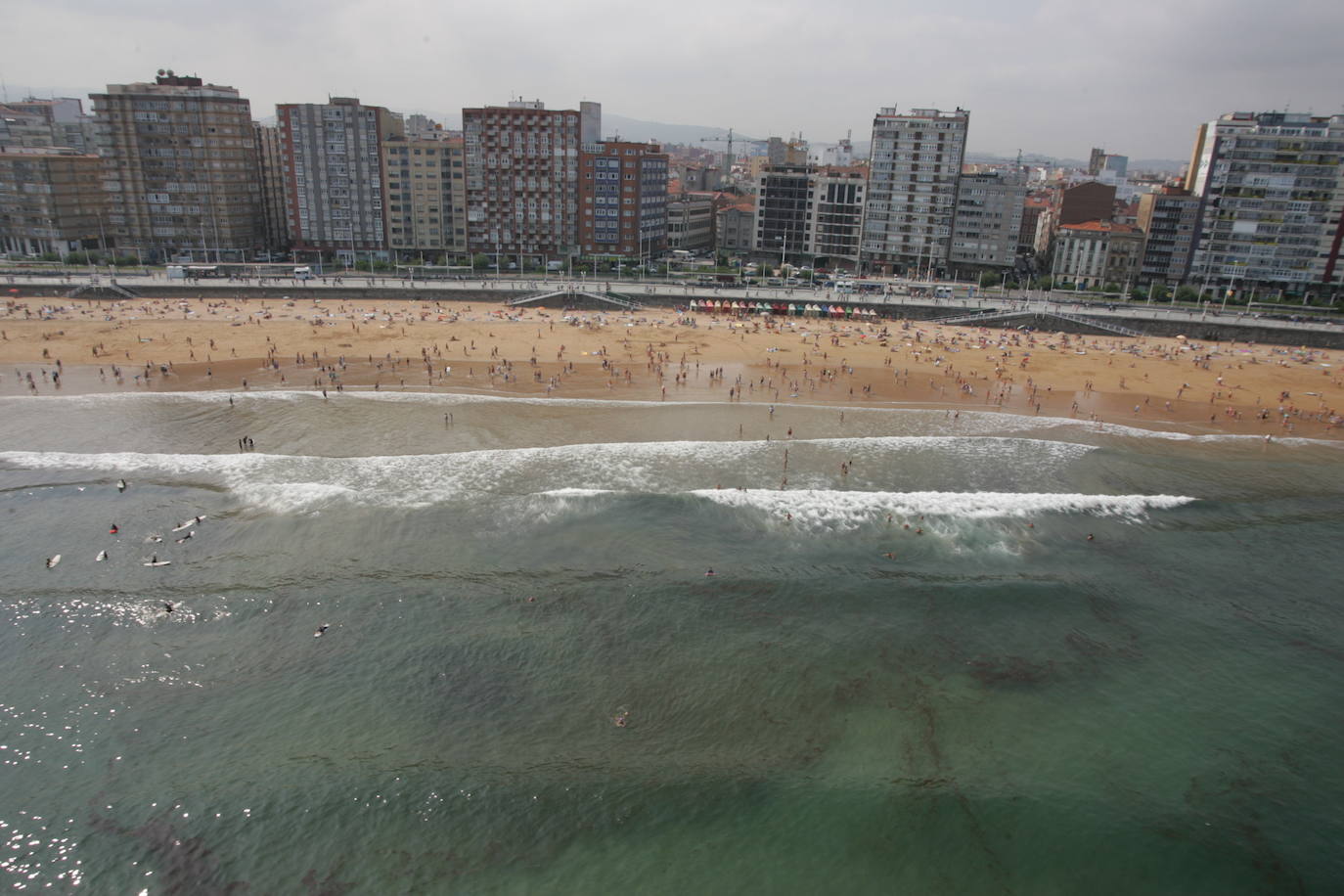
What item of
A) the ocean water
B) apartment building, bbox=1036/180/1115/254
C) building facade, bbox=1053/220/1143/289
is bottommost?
the ocean water

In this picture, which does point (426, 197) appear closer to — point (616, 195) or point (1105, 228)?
point (616, 195)

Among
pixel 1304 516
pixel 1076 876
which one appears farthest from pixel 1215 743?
pixel 1304 516

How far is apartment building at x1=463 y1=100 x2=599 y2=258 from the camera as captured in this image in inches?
3300

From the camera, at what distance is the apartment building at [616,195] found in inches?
3406

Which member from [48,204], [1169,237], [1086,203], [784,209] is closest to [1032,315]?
[1169,237]

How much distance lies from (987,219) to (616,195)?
4020 centimetres

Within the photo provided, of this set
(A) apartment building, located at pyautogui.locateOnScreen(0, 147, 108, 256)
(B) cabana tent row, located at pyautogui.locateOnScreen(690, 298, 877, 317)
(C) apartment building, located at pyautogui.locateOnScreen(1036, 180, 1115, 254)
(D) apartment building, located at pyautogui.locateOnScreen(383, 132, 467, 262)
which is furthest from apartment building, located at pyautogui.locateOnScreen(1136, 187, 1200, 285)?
(A) apartment building, located at pyautogui.locateOnScreen(0, 147, 108, 256)

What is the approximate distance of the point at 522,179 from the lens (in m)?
85.6

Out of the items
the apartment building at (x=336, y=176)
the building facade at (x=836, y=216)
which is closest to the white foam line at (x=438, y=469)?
the apartment building at (x=336, y=176)

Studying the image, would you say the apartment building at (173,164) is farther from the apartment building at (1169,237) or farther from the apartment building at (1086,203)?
the apartment building at (1169,237)

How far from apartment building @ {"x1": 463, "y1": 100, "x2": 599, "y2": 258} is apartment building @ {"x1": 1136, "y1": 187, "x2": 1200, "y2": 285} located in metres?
58.6

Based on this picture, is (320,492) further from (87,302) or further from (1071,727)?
(87,302)

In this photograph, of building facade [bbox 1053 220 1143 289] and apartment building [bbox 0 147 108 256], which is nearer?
apartment building [bbox 0 147 108 256]

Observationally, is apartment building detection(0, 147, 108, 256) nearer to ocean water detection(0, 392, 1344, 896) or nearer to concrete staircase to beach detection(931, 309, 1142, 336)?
ocean water detection(0, 392, 1344, 896)
